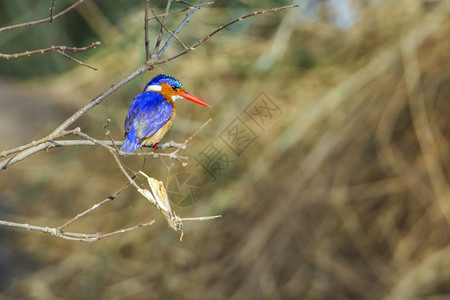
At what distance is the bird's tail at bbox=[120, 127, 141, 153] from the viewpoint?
63.0 inches

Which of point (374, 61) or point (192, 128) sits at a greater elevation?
point (192, 128)

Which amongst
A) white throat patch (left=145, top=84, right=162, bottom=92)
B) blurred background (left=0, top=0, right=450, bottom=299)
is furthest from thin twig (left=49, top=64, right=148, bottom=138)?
blurred background (left=0, top=0, right=450, bottom=299)

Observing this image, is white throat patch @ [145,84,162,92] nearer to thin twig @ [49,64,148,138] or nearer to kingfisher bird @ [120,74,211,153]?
kingfisher bird @ [120,74,211,153]

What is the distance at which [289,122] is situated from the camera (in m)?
4.78

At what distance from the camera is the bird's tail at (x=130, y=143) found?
5.25 ft

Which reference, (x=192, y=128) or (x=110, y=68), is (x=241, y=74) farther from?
(x=110, y=68)

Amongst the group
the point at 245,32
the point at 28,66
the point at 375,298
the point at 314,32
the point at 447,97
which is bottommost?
the point at 375,298

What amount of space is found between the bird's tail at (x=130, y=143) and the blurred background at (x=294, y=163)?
109 inches

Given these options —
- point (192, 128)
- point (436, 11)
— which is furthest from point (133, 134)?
point (436, 11)

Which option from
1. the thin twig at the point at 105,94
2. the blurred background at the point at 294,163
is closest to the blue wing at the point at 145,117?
the thin twig at the point at 105,94

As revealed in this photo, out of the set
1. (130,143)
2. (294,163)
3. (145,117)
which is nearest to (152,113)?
(145,117)

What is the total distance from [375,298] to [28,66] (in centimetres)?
588

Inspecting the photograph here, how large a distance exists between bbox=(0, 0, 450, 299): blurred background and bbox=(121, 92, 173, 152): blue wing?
2611 millimetres

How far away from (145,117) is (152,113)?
0.09ft
